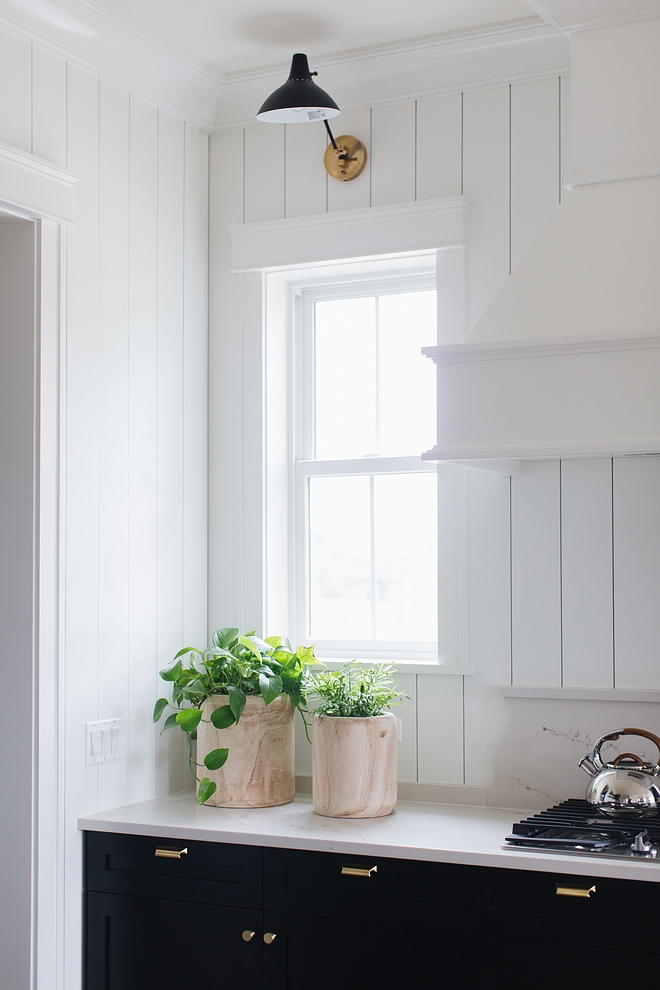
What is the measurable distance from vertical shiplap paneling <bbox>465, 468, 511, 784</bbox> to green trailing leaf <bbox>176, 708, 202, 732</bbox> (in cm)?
70

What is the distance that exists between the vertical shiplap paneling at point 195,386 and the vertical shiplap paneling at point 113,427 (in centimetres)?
29

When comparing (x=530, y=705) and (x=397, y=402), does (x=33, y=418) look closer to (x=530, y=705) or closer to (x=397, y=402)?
(x=397, y=402)

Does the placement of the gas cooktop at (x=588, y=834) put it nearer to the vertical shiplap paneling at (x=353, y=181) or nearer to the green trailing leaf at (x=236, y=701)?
the green trailing leaf at (x=236, y=701)

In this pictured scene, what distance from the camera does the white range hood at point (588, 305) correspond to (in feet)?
6.70


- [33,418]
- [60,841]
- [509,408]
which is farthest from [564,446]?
[60,841]

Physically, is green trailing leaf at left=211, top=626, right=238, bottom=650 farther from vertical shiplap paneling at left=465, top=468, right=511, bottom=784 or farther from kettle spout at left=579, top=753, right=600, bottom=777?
kettle spout at left=579, top=753, right=600, bottom=777

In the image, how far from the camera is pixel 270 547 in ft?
9.67

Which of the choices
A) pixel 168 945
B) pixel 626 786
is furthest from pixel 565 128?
pixel 168 945

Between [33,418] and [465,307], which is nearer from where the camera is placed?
[33,418]

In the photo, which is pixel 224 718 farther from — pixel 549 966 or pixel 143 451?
Result: pixel 549 966

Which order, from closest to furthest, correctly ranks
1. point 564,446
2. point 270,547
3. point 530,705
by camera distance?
point 564,446
point 530,705
point 270,547

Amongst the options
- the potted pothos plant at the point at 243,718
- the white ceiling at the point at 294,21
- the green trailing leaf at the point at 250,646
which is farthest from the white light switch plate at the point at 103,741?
the white ceiling at the point at 294,21

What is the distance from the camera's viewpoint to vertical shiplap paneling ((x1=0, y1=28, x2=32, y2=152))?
2.26 metres

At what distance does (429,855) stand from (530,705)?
57 cm
